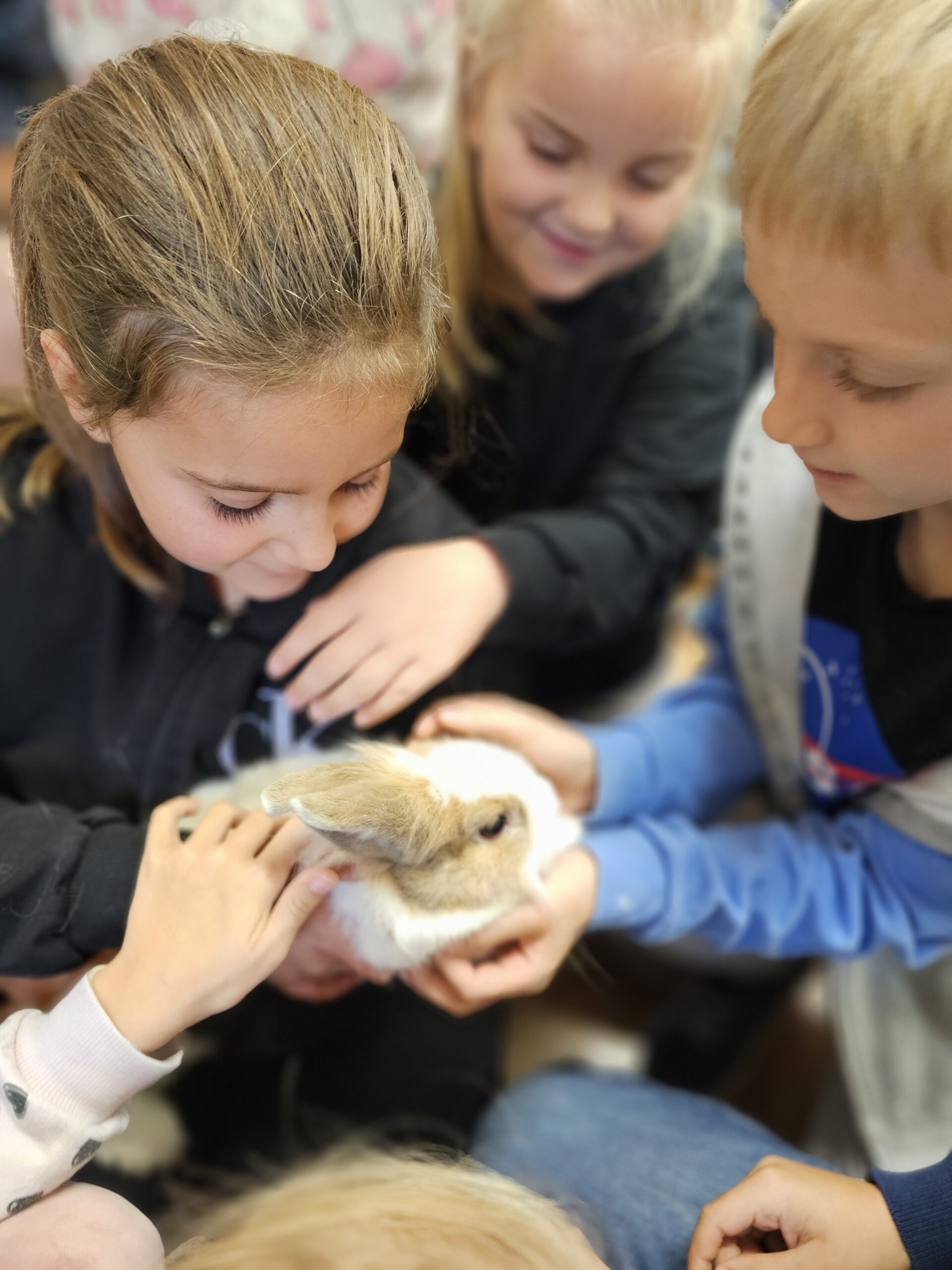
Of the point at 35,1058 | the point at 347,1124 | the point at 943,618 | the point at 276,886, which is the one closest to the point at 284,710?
the point at 276,886

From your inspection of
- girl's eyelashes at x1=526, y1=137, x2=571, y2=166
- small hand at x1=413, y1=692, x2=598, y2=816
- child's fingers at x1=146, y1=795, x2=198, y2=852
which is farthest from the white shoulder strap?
child's fingers at x1=146, y1=795, x2=198, y2=852

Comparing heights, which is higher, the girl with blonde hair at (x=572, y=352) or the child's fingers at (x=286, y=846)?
the girl with blonde hair at (x=572, y=352)

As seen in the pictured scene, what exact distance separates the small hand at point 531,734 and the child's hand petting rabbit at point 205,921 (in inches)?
8.7

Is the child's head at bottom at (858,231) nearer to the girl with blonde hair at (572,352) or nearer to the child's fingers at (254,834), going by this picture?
the girl with blonde hair at (572,352)

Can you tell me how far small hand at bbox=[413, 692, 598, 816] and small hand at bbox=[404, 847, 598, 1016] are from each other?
5.0 inches

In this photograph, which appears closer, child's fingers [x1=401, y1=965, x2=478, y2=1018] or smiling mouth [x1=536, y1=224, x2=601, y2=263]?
child's fingers [x1=401, y1=965, x2=478, y2=1018]

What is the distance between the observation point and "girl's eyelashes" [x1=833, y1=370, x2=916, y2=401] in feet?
2.18

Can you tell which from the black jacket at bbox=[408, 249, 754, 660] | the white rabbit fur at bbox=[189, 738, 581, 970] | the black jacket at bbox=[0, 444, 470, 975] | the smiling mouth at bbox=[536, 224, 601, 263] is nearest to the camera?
the white rabbit fur at bbox=[189, 738, 581, 970]

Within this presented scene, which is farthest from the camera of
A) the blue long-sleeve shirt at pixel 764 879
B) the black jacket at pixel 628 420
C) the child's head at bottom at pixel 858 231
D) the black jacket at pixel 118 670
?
the black jacket at pixel 628 420

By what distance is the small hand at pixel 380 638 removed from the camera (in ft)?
2.88

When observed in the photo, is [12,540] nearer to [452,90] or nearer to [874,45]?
[452,90]

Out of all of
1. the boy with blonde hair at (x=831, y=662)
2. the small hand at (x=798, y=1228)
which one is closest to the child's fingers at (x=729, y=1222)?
the small hand at (x=798, y=1228)

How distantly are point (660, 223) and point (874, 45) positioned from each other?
51 centimetres

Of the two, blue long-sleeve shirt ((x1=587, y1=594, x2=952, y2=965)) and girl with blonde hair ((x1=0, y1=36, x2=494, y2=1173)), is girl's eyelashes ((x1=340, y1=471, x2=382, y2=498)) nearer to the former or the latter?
girl with blonde hair ((x1=0, y1=36, x2=494, y2=1173))
